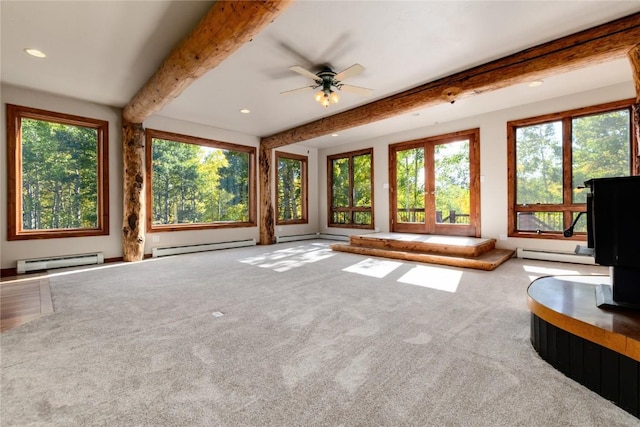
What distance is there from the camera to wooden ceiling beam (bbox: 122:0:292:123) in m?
2.16

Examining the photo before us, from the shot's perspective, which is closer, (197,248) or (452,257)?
(452,257)

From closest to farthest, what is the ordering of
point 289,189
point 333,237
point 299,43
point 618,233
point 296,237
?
point 618,233
point 299,43
point 296,237
point 289,189
point 333,237

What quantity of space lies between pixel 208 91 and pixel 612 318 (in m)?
4.98

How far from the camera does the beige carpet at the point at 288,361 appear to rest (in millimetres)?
1311

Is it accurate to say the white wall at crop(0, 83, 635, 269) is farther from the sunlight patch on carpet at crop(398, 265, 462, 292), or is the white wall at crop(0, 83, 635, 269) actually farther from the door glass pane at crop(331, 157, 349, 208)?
the sunlight patch on carpet at crop(398, 265, 462, 292)

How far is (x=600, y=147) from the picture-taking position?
4.52 m

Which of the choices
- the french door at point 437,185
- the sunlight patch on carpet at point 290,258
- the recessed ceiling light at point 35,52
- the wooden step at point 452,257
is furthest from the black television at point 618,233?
the recessed ceiling light at point 35,52

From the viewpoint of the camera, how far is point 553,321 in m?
1.69

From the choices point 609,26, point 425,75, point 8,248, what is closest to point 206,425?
point 425,75

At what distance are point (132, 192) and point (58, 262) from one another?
1.51 meters

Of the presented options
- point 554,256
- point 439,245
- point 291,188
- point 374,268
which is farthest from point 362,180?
point 554,256

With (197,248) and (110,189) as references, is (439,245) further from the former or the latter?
(110,189)

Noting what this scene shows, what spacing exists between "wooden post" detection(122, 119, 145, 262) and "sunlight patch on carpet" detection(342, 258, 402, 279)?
12.4 ft

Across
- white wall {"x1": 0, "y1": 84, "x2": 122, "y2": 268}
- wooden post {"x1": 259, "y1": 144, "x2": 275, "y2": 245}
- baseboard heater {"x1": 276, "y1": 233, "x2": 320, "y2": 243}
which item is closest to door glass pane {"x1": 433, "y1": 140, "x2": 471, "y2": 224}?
baseboard heater {"x1": 276, "y1": 233, "x2": 320, "y2": 243}
